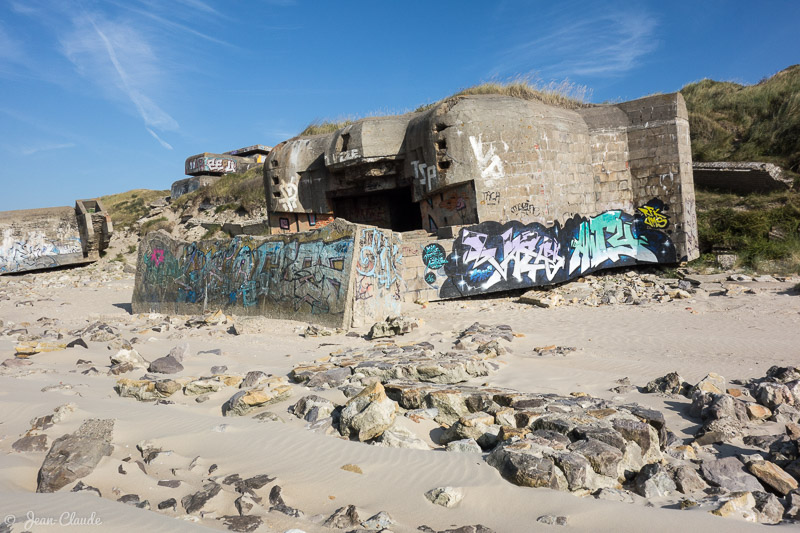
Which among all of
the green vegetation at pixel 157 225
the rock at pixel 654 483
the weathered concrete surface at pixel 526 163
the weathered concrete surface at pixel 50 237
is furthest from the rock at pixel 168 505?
the green vegetation at pixel 157 225

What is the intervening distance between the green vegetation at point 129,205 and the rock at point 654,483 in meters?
30.4

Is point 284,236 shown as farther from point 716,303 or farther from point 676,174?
point 676,174

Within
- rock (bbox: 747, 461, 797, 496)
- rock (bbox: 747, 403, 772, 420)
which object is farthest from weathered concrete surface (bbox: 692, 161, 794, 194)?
rock (bbox: 747, 461, 797, 496)

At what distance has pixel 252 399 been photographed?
394 cm

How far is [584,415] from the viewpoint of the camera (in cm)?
336

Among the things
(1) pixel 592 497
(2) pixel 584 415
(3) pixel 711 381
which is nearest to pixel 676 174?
(3) pixel 711 381

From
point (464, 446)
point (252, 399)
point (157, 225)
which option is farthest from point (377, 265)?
point (157, 225)

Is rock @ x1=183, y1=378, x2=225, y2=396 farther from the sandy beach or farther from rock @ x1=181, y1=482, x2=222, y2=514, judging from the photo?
rock @ x1=181, y1=482, x2=222, y2=514

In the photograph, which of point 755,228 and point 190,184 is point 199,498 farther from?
point 190,184

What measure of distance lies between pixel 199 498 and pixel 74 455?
36.0 inches

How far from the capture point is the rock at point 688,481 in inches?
105

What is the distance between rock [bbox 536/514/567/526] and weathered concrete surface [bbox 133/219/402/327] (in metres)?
5.82

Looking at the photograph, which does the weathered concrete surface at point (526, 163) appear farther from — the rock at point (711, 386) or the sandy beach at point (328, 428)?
the rock at point (711, 386)

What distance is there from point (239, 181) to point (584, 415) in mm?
28565
